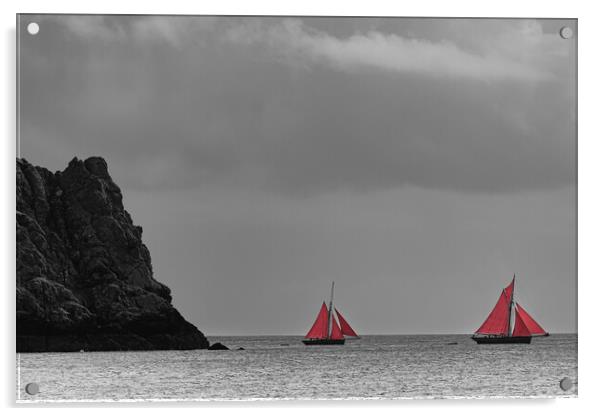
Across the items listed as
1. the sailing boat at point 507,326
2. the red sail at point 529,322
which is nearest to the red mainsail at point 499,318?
the sailing boat at point 507,326

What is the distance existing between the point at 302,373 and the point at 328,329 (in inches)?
19.6

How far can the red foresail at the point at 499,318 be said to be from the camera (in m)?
11.5

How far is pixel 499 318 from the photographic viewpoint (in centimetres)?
1159

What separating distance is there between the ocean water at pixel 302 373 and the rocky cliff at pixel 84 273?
21cm

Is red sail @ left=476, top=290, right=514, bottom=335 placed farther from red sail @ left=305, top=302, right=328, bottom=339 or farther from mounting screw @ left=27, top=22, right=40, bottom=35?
mounting screw @ left=27, top=22, right=40, bottom=35

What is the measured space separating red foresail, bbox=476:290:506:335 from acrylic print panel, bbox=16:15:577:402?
0.08 feet

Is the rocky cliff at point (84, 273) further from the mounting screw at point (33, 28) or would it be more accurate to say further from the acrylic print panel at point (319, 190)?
the mounting screw at point (33, 28)

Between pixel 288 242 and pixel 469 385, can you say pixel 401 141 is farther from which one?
pixel 469 385

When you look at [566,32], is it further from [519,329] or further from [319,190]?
[519,329]

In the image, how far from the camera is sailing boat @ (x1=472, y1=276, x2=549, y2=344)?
37.5ft

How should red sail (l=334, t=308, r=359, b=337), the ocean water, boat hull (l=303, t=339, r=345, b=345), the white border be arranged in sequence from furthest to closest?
red sail (l=334, t=308, r=359, b=337), boat hull (l=303, t=339, r=345, b=345), the ocean water, the white border

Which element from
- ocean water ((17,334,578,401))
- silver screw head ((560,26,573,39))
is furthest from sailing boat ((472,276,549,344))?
silver screw head ((560,26,573,39))
